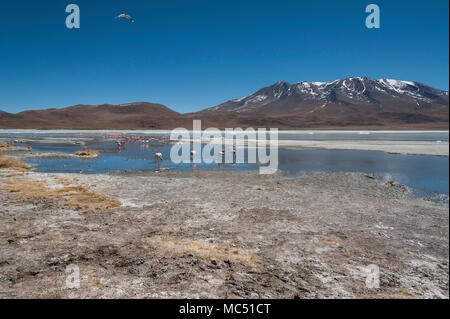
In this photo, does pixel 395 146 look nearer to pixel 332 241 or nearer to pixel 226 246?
pixel 332 241

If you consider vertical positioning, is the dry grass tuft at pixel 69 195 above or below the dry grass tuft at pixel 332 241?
above

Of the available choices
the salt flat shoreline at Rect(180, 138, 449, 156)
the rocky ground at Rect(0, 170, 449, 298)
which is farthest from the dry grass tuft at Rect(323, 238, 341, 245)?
the salt flat shoreline at Rect(180, 138, 449, 156)

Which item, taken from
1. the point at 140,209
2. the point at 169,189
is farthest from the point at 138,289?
the point at 169,189

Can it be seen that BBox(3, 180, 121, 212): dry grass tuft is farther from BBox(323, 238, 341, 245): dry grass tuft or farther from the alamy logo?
BBox(323, 238, 341, 245): dry grass tuft

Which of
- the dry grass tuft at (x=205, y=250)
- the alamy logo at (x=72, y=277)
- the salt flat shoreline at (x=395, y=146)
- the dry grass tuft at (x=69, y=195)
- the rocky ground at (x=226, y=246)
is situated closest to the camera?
the alamy logo at (x=72, y=277)

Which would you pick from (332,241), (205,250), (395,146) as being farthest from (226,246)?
(395,146)

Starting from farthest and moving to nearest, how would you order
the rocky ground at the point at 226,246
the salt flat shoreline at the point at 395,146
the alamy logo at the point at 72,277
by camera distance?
the salt flat shoreline at the point at 395,146 → the rocky ground at the point at 226,246 → the alamy logo at the point at 72,277

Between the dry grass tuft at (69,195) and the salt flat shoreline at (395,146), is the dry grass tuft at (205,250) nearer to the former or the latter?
the dry grass tuft at (69,195)

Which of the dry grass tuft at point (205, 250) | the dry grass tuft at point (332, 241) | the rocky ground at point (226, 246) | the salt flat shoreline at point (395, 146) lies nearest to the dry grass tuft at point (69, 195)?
the rocky ground at point (226, 246)
